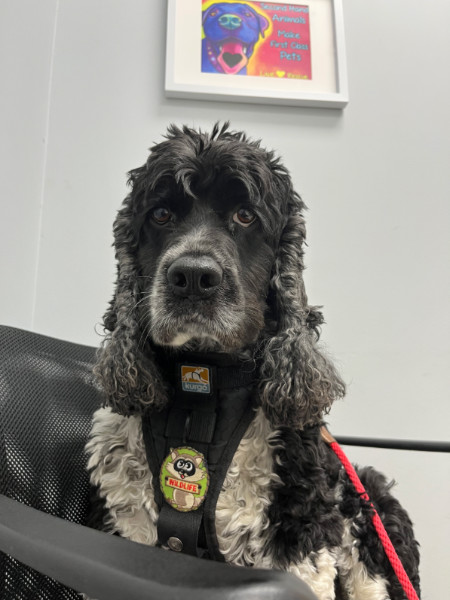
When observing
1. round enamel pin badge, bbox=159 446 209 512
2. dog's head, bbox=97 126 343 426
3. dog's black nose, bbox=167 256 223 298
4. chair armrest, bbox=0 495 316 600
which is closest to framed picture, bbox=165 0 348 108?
dog's head, bbox=97 126 343 426

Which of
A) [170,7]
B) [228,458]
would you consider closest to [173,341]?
[228,458]

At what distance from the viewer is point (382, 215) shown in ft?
5.49

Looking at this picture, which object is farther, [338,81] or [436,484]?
[338,81]

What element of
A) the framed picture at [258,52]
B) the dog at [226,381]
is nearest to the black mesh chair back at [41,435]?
the dog at [226,381]

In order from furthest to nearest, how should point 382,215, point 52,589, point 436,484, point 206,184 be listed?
point 382,215 < point 436,484 < point 206,184 < point 52,589

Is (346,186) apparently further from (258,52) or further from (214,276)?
(214,276)

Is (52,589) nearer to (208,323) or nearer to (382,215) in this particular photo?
(208,323)

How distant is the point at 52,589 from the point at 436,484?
1.37 m

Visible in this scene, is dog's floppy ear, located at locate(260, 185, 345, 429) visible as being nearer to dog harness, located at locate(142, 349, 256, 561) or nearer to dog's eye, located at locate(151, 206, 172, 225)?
dog harness, located at locate(142, 349, 256, 561)

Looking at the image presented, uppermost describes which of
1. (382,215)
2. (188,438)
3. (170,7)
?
Result: (170,7)

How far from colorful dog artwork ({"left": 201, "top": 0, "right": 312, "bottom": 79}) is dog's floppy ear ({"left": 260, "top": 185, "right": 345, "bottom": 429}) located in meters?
0.98

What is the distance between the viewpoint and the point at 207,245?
0.79m

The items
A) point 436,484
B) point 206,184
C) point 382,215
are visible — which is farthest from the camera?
point 382,215

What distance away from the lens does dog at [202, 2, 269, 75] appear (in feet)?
5.47
